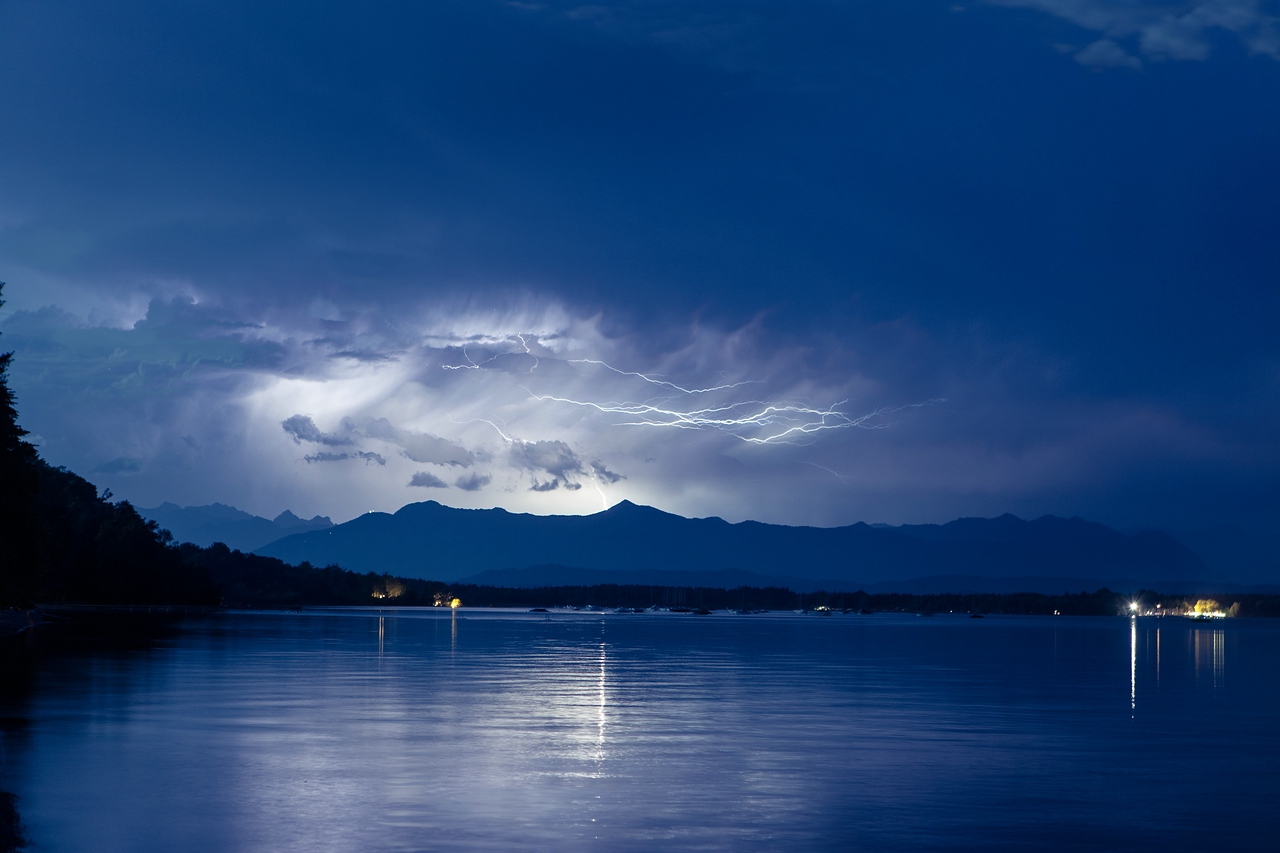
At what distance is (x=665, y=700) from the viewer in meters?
35.9

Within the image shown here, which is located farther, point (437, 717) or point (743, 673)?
point (743, 673)

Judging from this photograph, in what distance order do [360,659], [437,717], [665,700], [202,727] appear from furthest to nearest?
[360,659] → [665,700] → [437,717] → [202,727]

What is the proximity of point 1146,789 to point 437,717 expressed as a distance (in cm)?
1667

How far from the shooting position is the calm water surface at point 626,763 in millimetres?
16016

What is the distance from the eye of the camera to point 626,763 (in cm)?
2219

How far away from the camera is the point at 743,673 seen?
1943 inches

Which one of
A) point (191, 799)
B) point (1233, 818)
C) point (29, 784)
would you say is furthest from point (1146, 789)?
point (29, 784)

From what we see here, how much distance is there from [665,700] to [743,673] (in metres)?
14.1

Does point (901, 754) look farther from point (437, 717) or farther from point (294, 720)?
point (294, 720)

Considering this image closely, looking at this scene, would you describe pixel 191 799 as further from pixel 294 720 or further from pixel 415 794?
pixel 294 720

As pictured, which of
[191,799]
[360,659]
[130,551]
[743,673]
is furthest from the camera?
[130,551]

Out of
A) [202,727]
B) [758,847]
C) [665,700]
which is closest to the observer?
[758,847]

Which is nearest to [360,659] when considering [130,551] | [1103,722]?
[1103,722]

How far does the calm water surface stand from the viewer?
52.5 ft
